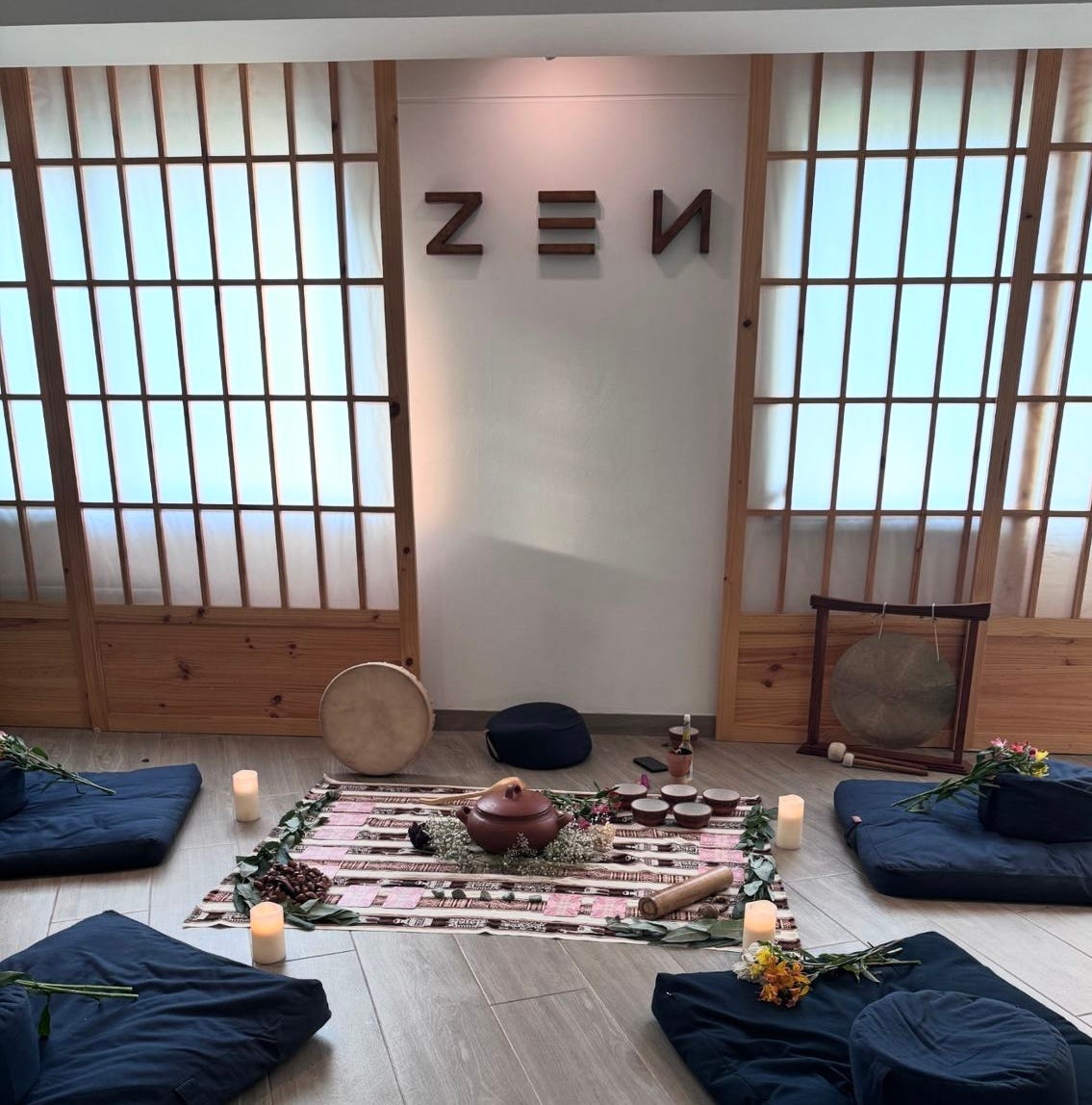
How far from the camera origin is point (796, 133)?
9.87 feet

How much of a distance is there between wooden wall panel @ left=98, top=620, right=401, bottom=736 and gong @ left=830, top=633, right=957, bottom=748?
167 cm

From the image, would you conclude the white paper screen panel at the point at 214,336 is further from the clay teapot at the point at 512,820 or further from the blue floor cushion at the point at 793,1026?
the blue floor cushion at the point at 793,1026

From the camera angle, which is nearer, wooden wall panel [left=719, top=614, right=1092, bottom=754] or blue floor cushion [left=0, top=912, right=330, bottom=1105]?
blue floor cushion [left=0, top=912, right=330, bottom=1105]

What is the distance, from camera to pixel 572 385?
3.29m

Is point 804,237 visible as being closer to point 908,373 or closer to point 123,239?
point 908,373

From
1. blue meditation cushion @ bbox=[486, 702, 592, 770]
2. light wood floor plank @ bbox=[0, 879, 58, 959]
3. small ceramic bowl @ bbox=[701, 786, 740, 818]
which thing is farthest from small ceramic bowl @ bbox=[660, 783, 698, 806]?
light wood floor plank @ bbox=[0, 879, 58, 959]

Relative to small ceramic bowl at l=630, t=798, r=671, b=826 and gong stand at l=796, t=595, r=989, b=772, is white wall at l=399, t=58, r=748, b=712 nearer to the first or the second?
gong stand at l=796, t=595, r=989, b=772

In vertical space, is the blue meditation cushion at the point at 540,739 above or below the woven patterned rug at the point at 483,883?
above

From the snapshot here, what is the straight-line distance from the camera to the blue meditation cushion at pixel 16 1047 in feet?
4.90

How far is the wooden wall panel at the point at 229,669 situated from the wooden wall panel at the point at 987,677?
1342 mm

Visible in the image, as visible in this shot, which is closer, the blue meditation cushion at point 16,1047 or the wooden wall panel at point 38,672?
the blue meditation cushion at point 16,1047

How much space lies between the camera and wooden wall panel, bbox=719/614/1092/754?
3.19 metres

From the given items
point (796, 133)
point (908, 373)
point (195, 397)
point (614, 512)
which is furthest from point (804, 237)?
point (195, 397)

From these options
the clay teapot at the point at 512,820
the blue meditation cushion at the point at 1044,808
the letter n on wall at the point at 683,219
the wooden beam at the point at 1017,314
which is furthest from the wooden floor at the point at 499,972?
the letter n on wall at the point at 683,219
